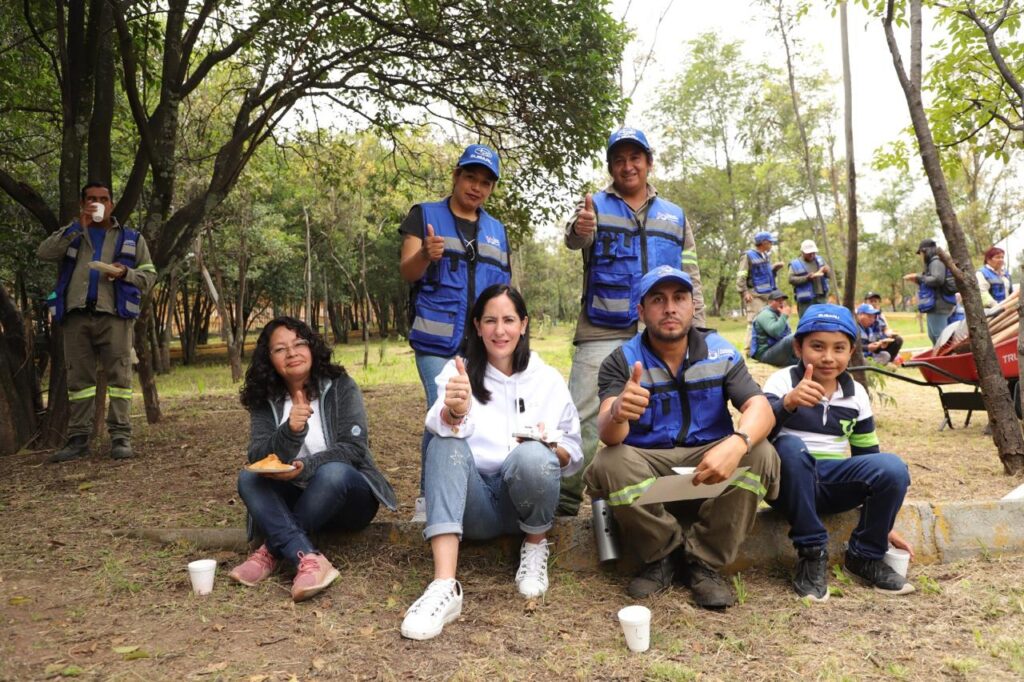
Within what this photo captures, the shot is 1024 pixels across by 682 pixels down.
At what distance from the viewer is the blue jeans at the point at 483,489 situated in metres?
2.87

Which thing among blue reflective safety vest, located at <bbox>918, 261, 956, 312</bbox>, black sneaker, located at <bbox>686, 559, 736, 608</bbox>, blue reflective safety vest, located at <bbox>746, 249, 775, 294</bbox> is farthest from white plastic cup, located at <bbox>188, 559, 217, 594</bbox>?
blue reflective safety vest, located at <bbox>918, 261, 956, 312</bbox>

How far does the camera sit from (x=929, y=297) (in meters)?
9.65

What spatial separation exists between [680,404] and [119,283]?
15.8 feet

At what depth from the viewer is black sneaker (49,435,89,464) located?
5613mm

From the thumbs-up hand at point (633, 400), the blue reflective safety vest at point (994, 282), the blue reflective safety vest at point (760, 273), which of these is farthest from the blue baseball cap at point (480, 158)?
the blue reflective safety vest at point (994, 282)

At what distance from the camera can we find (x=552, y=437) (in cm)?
301

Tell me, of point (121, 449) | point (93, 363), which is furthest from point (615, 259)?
point (93, 363)

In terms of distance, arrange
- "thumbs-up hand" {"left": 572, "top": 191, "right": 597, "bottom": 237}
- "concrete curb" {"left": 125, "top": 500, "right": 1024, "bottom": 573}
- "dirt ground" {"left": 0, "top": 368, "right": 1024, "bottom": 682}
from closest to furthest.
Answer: "dirt ground" {"left": 0, "top": 368, "right": 1024, "bottom": 682}
"concrete curb" {"left": 125, "top": 500, "right": 1024, "bottom": 573}
"thumbs-up hand" {"left": 572, "top": 191, "right": 597, "bottom": 237}

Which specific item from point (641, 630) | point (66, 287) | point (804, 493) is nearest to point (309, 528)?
point (641, 630)

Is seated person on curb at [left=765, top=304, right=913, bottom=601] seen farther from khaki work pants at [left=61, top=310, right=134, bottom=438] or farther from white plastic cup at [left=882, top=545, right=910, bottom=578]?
khaki work pants at [left=61, top=310, right=134, bottom=438]

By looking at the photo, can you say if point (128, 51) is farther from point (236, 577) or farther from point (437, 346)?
point (236, 577)

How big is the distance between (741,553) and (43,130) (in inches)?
397

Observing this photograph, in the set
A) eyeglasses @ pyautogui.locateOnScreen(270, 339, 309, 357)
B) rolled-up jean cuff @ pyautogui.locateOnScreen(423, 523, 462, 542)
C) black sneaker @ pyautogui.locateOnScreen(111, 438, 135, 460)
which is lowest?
black sneaker @ pyautogui.locateOnScreen(111, 438, 135, 460)

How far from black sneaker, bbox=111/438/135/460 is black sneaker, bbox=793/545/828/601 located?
16.9ft
